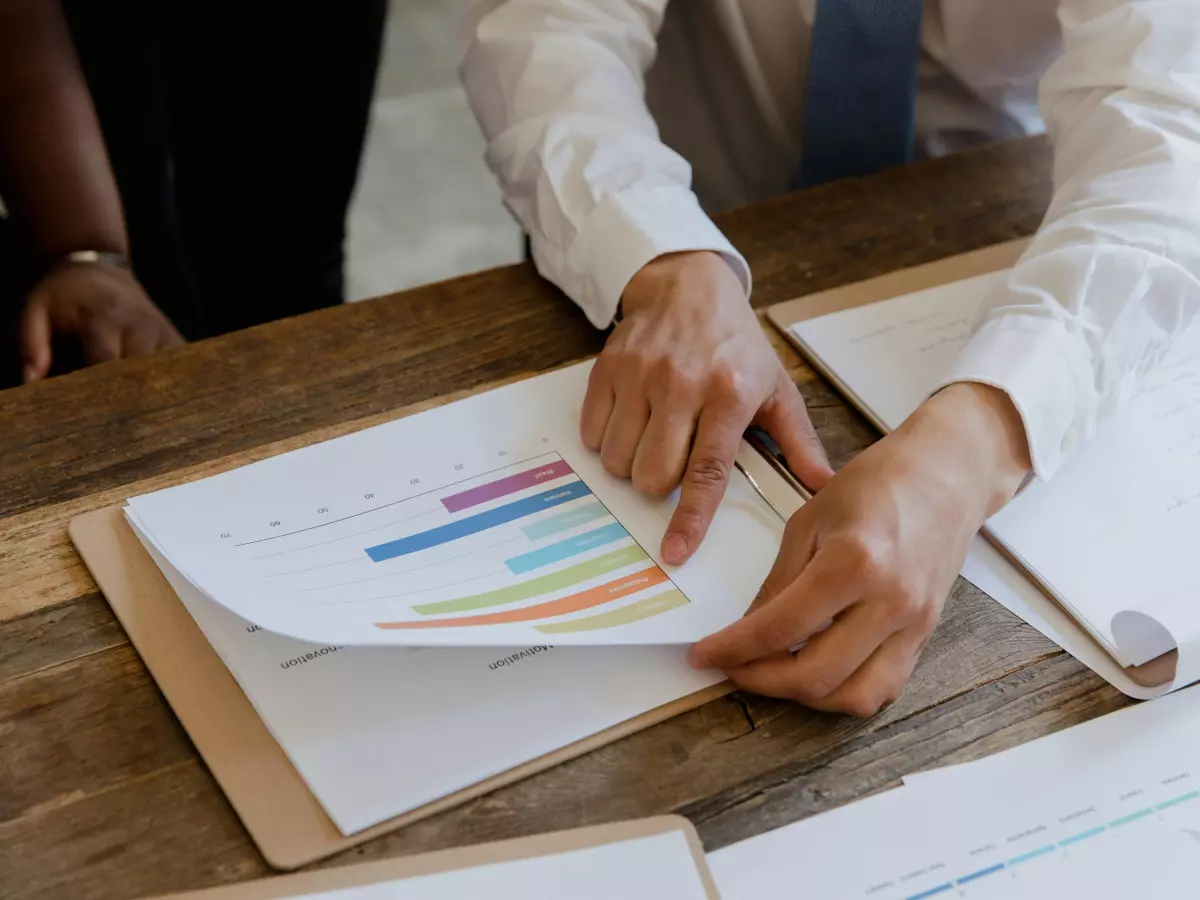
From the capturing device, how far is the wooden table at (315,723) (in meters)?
0.52

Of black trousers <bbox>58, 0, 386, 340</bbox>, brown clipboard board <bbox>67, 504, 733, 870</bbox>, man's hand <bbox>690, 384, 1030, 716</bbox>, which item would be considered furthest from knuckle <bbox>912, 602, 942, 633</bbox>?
black trousers <bbox>58, 0, 386, 340</bbox>

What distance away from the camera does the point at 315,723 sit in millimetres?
555

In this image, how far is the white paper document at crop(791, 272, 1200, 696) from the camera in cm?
Result: 63

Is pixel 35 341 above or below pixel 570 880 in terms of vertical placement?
below

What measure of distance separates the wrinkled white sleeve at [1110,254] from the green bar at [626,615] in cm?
23

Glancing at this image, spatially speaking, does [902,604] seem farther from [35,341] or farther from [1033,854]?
[35,341]

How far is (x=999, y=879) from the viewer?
0.52 m

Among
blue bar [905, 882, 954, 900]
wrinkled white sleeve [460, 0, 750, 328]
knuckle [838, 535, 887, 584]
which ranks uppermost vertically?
wrinkled white sleeve [460, 0, 750, 328]

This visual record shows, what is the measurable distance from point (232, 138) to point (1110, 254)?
119 cm

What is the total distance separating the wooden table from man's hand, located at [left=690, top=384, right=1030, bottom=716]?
0.9 inches

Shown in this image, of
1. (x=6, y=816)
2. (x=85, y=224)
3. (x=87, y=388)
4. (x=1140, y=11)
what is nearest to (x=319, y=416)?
(x=87, y=388)

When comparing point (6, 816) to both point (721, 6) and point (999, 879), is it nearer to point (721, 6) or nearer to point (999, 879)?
point (999, 879)

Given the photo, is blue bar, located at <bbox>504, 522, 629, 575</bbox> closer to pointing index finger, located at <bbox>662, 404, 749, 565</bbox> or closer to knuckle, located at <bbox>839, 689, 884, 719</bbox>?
pointing index finger, located at <bbox>662, 404, 749, 565</bbox>

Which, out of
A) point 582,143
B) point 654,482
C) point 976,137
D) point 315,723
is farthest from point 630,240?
point 976,137
